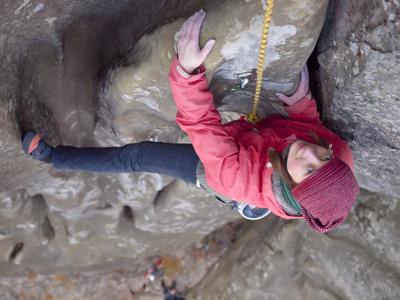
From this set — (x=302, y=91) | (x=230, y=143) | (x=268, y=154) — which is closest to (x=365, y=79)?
(x=302, y=91)

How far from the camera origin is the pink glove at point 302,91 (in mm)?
1810

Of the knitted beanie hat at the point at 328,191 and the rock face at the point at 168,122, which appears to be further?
the rock face at the point at 168,122

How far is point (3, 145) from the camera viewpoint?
2.03 metres

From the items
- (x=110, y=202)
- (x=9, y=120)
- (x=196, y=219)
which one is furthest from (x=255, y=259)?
(x=9, y=120)

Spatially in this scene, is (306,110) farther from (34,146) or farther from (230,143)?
(34,146)

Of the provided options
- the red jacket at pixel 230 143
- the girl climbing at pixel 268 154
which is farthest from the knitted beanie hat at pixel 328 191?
the red jacket at pixel 230 143

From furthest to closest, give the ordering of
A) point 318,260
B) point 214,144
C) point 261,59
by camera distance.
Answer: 1. point 318,260
2. point 214,144
3. point 261,59

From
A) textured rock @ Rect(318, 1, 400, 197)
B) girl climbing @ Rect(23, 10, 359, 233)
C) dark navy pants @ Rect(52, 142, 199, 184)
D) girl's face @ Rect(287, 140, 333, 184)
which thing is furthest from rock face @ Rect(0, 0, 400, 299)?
girl's face @ Rect(287, 140, 333, 184)

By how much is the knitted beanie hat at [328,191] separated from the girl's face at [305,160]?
0.11 ft

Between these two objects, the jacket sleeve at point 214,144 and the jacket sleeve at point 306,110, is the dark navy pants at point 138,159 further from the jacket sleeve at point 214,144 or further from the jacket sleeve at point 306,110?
the jacket sleeve at point 306,110

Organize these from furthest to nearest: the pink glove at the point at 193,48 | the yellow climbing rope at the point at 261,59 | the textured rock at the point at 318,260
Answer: the textured rock at the point at 318,260 → the pink glove at the point at 193,48 → the yellow climbing rope at the point at 261,59

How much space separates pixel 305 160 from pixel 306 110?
532 millimetres

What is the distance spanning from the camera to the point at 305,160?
1373mm

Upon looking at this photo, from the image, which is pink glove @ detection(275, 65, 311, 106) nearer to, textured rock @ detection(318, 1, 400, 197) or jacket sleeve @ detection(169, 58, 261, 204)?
textured rock @ detection(318, 1, 400, 197)
